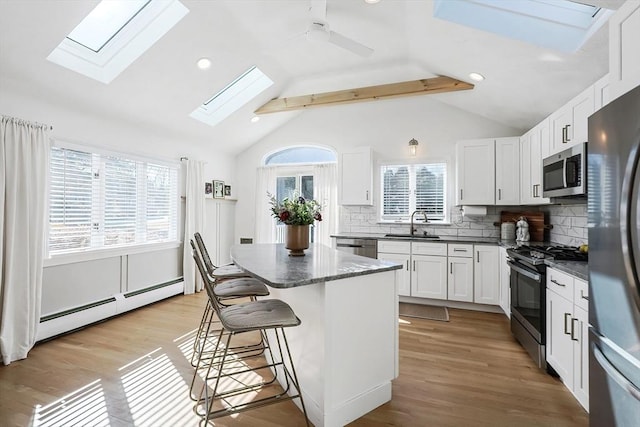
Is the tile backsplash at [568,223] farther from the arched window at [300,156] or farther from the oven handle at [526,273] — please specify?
the arched window at [300,156]

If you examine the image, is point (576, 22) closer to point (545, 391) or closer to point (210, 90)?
point (545, 391)

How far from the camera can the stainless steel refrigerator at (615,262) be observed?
1.12 m

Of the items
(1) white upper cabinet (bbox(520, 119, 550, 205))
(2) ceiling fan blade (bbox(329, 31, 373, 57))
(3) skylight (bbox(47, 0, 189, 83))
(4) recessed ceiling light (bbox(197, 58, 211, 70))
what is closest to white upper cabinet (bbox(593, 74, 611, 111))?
(1) white upper cabinet (bbox(520, 119, 550, 205))

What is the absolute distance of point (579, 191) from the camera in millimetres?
2463

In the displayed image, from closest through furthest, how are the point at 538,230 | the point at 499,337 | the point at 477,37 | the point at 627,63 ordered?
the point at 627,63 < the point at 477,37 < the point at 499,337 < the point at 538,230

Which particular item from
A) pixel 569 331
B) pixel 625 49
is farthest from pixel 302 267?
pixel 625 49

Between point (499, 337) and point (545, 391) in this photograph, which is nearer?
point (545, 391)

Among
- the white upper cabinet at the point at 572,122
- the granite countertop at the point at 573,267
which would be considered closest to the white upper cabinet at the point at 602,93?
→ the white upper cabinet at the point at 572,122

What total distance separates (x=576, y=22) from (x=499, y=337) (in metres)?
2.89

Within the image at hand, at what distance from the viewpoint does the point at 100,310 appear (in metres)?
3.76

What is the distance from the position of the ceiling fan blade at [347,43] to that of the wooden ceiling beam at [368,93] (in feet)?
5.57

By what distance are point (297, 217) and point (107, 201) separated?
109 inches

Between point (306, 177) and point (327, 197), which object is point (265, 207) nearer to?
point (306, 177)

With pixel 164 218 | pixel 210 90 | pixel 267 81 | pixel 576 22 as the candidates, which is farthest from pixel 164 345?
pixel 576 22
